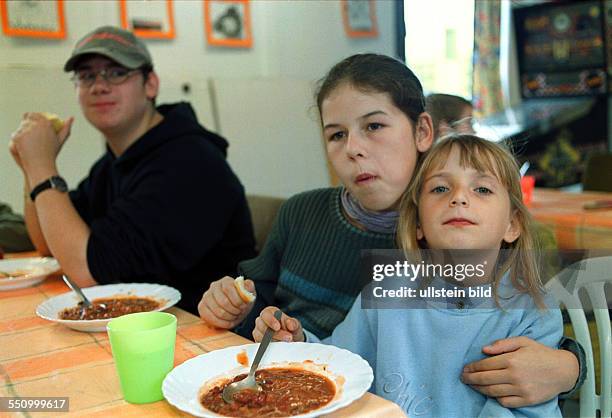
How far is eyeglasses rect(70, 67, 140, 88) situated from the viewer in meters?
1.42

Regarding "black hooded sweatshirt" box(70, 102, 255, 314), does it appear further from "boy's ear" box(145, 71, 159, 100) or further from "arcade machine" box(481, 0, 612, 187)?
"arcade machine" box(481, 0, 612, 187)

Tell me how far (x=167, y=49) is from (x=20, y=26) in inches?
27.0

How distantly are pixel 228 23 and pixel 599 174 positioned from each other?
5.46 ft

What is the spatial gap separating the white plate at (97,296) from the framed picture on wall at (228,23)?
0.69m

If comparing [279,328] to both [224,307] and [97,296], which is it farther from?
[97,296]

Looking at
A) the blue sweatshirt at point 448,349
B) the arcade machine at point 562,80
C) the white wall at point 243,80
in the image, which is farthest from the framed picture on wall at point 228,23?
the arcade machine at point 562,80

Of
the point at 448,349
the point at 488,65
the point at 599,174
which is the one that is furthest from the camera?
the point at 488,65

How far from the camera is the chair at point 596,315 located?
2.77ft

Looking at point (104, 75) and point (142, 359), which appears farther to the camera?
point (104, 75)

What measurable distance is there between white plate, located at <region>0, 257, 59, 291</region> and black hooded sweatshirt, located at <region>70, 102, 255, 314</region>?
0.13m

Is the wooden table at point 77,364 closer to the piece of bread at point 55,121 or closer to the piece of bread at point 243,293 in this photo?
the piece of bread at point 243,293

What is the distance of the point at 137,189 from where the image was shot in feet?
4.24

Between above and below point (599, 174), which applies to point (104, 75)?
above

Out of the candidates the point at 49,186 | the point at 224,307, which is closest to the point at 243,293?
the point at 224,307
